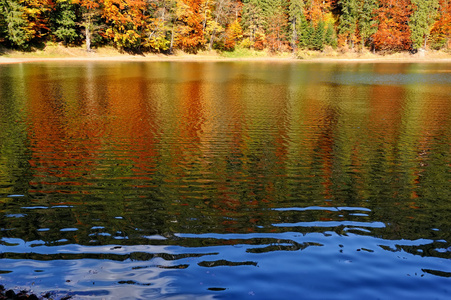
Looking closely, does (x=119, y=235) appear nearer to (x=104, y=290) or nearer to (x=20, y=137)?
(x=104, y=290)

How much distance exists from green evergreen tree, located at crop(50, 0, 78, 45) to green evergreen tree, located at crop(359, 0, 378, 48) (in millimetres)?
64539

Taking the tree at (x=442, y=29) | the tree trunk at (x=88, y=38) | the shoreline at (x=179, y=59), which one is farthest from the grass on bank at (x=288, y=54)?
the tree at (x=442, y=29)

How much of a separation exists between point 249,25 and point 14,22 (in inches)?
1983

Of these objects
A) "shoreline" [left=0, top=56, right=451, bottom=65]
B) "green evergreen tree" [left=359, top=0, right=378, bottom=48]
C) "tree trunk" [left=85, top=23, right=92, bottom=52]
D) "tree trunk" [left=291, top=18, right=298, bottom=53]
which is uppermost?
"green evergreen tree" [left=359, top=0, right=378, bottom=48]

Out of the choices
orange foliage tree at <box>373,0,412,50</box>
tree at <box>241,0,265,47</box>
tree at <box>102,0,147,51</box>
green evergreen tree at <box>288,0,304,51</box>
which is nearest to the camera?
tree at <box>102,0,147,51</box>

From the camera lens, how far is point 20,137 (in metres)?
15.1

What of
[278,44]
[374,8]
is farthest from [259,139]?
[374,8]

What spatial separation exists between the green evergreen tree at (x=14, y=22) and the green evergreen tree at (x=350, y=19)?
228 ft

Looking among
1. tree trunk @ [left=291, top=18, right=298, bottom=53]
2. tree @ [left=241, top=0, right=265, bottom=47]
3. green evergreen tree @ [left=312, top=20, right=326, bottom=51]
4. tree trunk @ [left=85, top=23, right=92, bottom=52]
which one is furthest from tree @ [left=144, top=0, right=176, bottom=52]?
green evergreen tree @ [left=312, top=20, right=326, bottom=51]

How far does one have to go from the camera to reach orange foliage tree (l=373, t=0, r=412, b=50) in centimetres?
8794

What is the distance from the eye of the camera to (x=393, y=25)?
293 feet

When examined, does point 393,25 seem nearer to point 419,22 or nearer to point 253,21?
point 419,22

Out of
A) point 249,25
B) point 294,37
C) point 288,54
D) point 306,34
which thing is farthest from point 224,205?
point 306,34

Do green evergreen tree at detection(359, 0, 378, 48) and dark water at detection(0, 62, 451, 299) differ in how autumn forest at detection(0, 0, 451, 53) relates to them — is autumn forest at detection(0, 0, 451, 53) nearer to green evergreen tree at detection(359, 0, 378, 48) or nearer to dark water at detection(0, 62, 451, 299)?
green evergreen tree at detection(359, 0, 378, 48)
